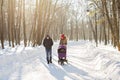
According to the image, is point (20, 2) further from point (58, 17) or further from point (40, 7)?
point (58, 17)

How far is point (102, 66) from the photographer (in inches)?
593

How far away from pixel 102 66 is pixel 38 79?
4.21m

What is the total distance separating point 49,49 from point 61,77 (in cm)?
598

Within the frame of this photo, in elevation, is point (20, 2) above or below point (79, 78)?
above

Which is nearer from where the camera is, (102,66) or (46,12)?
(102,66)

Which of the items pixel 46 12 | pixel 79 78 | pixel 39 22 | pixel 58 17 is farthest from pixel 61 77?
pixel 58 17

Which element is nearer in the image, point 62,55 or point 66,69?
point 66,69

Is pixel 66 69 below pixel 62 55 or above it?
below

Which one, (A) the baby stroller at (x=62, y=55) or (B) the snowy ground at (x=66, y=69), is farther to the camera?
(A) the baby stroller at (x=62, y=55)

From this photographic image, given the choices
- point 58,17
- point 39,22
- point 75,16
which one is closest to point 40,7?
point 39,22

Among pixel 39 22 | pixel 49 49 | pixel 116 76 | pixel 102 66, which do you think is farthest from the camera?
pixel 39 22

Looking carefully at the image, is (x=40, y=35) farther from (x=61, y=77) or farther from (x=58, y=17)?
(x=58, y=17)

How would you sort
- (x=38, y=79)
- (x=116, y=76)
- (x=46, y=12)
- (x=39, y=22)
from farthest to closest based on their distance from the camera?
(x=46, y=12)
(x=39, y=22)
(x=38, y=79)
(x=116, y=76)

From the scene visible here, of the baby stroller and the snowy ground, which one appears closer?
the snowy ground
